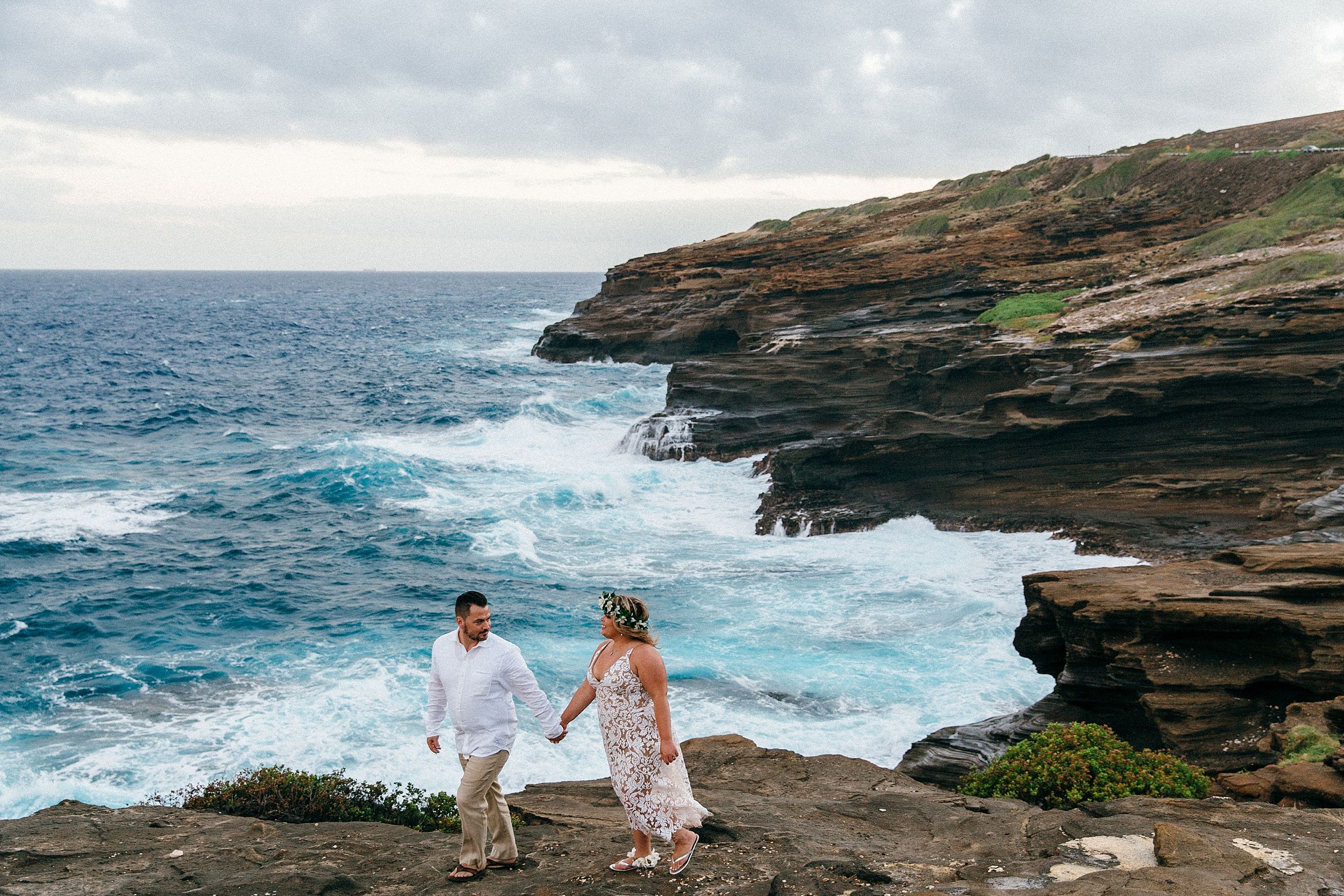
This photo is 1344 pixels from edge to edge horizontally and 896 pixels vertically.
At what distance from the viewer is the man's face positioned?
6621 mm

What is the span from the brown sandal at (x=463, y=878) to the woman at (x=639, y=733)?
95 centimetres

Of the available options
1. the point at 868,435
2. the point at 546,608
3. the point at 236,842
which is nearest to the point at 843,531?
the point at 868,435

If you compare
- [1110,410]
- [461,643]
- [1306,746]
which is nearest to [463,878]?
[461,643]

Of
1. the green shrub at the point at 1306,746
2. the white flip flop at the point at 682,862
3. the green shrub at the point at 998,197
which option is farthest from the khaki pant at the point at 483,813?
the green shrub at the point at 998,197

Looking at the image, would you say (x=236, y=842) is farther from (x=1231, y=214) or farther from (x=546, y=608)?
(x=1231, y=214)

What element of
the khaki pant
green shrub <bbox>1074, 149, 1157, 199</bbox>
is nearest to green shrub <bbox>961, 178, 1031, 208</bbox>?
green shrub <bbox>1074, 149, 1157, 199</bbox>

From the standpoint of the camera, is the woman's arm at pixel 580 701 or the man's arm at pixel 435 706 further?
the man's arm at pixel 435 706

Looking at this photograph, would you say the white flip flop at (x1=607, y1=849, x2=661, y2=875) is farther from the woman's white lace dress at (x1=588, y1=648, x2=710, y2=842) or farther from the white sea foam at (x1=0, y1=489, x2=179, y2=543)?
the white sea foam at (x1=0, y1=489, x2=179, y2=543)

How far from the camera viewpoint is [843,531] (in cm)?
2566

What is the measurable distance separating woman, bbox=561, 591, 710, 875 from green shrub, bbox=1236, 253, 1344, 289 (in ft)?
79.5

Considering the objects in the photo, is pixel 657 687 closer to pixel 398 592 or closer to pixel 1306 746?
pixel 1306 746

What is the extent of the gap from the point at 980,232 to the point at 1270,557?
34690 millimetres

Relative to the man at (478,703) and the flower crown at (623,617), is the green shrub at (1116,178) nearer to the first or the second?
the flower crown at (623,617)

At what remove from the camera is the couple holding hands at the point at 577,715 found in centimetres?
638
